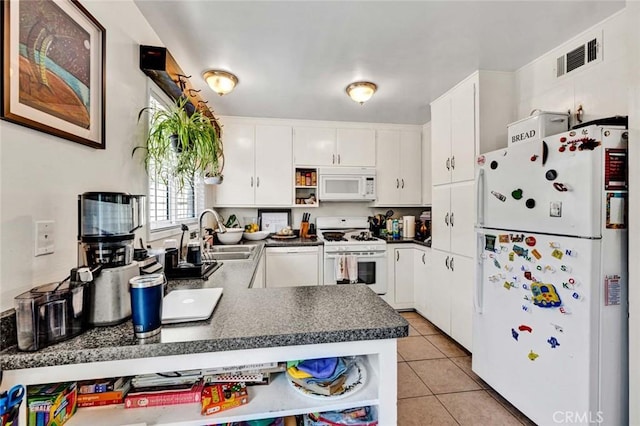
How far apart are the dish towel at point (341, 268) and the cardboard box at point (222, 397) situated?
229cm

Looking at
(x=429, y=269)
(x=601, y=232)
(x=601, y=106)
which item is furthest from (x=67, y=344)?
(x=429, y=269)

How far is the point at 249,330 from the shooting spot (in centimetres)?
87

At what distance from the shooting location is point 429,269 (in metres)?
3.08

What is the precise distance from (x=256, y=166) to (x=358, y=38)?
204 centimetres

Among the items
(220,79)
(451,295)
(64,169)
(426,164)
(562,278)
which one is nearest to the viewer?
(64,169)

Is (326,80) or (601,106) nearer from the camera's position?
(601,106)

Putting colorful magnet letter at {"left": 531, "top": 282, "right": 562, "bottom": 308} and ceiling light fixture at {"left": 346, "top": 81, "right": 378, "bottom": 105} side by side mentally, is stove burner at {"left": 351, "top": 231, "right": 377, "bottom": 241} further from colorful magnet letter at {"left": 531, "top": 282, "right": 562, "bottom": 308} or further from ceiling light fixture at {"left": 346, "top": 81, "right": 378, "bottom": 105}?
colorful magnet letter at {"left": 531, "top": 282, "right": 562, "bottom": 308}

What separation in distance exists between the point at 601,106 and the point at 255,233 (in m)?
3.11

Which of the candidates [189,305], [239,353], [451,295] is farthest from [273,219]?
[239,353]

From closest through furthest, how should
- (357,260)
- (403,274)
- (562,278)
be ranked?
(562,278) → (357,260) → (403,274)

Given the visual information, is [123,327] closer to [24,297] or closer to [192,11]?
[24,297]

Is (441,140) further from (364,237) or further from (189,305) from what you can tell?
(189,305)

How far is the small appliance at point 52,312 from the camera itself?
746mm

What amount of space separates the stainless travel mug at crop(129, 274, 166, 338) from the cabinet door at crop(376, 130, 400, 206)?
3175mm
